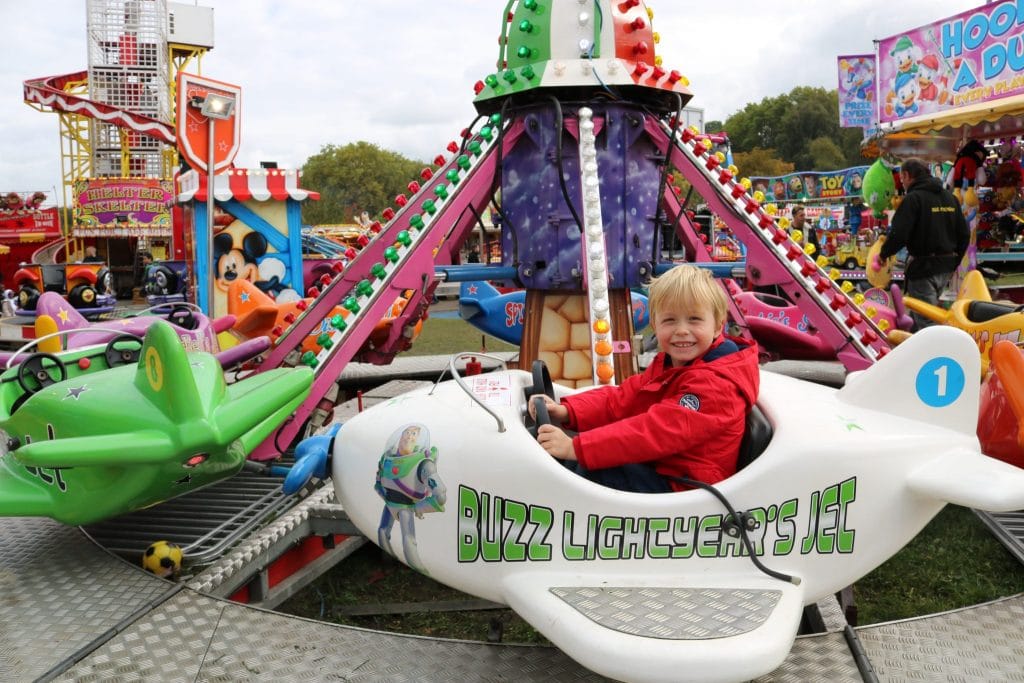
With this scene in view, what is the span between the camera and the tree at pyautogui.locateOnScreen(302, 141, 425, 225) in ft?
155

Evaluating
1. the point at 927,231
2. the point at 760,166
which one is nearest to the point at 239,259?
the point at 927,231

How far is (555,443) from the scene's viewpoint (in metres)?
2.37

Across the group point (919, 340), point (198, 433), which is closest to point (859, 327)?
point (919, 340)

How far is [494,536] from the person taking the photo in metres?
2.34

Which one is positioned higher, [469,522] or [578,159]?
[578,159]

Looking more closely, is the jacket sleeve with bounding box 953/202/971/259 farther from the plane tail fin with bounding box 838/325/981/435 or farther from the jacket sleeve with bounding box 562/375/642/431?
the jacket sleeve with bounding box 562/375/642/431

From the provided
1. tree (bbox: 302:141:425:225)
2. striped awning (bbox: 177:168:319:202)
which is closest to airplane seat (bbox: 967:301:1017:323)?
striped awning (bbox: 177:168:319:202)

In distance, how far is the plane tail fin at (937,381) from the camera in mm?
2469

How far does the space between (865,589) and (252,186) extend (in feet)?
29.0

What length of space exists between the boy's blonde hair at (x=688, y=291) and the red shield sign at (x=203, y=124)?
4.08 meters

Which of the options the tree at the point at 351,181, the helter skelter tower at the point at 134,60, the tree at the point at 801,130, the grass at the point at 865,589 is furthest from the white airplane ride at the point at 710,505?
the tree at the point at 801,130

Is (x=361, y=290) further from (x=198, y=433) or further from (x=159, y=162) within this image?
(x=159, y=162)

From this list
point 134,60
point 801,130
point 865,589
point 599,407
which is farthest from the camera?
point 801,130

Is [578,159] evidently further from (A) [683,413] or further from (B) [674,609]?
(B) [674,609]
